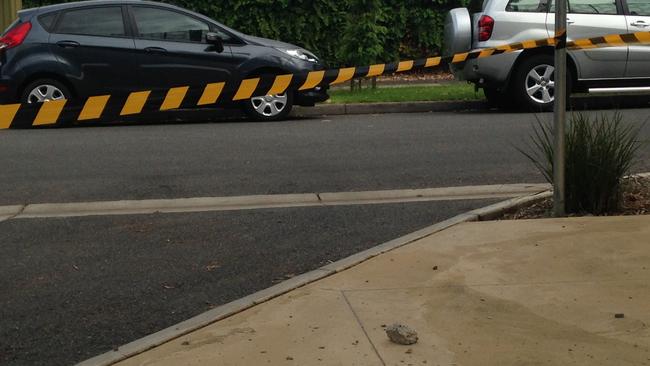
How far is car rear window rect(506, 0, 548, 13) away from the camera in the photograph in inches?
570

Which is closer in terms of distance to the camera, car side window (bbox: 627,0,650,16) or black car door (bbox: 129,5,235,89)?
black car door (bbox: 129,5,235,89)

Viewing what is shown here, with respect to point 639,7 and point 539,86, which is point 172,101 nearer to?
point 539,86

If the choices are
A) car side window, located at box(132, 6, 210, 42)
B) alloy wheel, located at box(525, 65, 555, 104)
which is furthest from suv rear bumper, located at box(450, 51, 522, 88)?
car side window, located at box(132, 6, 210, 42)

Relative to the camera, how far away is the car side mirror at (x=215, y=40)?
14.0 meters

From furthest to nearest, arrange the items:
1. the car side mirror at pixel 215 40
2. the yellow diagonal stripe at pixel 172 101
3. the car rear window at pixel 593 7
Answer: the car rear window at pixel 593 7 < the car side mirror at pixel 215 40 < the yellow diagonal stripe at pixel 172 101

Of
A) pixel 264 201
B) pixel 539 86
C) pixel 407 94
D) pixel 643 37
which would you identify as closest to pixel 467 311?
pixel 264 201

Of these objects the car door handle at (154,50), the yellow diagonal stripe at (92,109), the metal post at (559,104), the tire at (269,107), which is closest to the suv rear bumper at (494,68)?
the tire at (269,107)

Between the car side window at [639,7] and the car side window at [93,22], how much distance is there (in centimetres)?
691

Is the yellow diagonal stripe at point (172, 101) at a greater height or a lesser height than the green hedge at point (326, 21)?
greater

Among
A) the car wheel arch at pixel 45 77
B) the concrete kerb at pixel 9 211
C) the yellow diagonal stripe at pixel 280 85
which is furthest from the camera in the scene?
the car wheel arch at pixel 45 77

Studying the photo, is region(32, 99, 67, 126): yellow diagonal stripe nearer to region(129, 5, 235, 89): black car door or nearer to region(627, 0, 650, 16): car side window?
region(129, 5, 235, 89): black car door

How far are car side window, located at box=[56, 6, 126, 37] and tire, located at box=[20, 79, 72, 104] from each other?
816 millimetres

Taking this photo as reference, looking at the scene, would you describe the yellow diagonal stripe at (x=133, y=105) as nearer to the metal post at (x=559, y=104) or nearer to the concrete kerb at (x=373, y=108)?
the metal post at (x=559, y=104)

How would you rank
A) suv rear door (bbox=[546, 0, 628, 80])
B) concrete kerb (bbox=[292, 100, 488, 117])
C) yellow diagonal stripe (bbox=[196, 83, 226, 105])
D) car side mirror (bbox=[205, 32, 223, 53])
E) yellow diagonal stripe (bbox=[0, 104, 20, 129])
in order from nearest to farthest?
yellow diagonal stripe (bbox=[0, 104, 20, 129]), yellow diagonal stripe (bbox=[196, 83, 226, 105]), car side mirror (bbox=[205, 32, 223, 53]), suv rear door (bbox=[546, 0, 628, 80]), concrete kerb (bbox=[292, 100, 488, 117])
